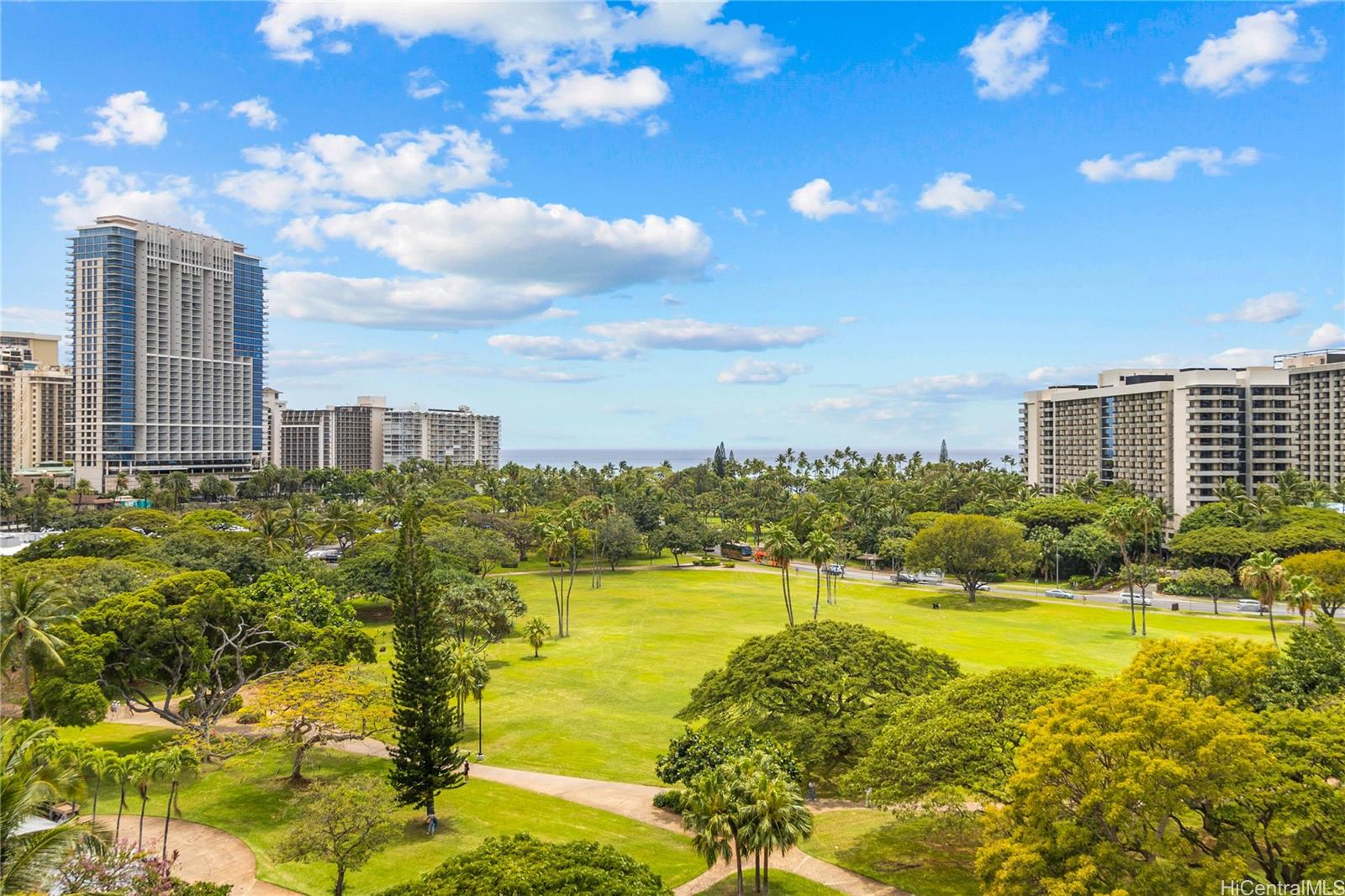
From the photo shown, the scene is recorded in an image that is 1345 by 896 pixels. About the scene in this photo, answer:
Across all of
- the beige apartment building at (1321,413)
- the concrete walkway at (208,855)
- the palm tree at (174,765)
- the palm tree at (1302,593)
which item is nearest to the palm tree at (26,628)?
the concrete walkway at (208,855)

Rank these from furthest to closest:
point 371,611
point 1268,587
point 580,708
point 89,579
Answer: point 371,611
point 1268,587
point 89,579
point 580,708

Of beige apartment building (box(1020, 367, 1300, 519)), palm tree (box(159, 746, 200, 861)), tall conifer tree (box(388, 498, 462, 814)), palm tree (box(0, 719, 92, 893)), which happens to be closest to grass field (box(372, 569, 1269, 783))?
tall conifer tree (box(388, 498, 462, 814))

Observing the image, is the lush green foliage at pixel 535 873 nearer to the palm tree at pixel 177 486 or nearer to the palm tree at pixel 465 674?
the palm tree at pixel 465 674

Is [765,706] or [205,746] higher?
[765,706]

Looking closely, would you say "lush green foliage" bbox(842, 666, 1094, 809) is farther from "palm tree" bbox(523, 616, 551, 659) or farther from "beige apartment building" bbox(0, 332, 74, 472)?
"beige apartment building" bbox(0, 332, 74, 472)

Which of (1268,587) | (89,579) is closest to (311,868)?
(89,579)

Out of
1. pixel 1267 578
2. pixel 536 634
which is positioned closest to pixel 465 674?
pixel 536 634

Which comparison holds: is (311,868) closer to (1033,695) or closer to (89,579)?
(1033,695)
